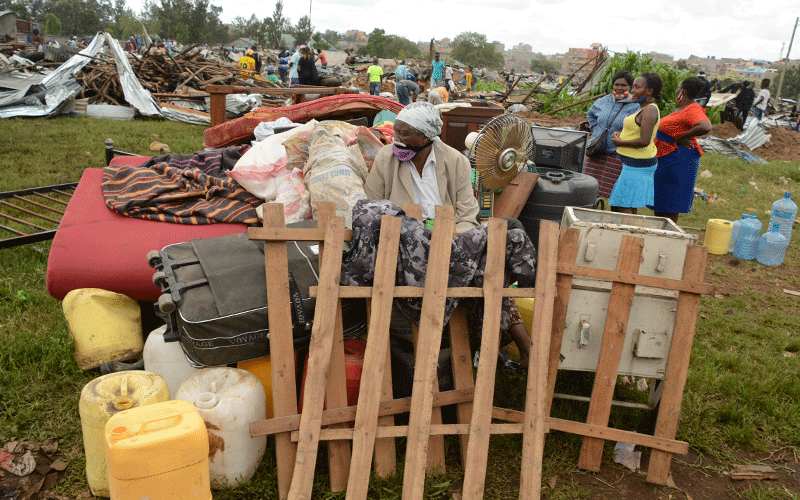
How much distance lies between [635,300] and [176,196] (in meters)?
3.13

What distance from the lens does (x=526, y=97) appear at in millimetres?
17859

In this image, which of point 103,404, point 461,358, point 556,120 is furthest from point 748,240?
point 556,120

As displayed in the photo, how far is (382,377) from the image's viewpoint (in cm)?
242

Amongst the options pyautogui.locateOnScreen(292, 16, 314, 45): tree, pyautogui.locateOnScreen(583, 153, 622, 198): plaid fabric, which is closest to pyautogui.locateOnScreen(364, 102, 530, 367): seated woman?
pyautogui.locateOnScreen(583, 153, 622, 198): plaid fabric

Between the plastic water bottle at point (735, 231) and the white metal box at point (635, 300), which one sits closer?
the white metal box at point (635, 300)

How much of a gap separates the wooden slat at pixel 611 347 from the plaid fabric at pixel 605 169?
4.16 m

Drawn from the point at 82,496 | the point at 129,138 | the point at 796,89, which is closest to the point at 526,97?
the point at 129,138

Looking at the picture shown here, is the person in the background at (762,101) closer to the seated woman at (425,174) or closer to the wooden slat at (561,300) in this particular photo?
the seated woman at (425,174)

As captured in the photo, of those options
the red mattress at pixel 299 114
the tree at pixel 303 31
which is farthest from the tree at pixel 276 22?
the red mattress at pixel 299 114

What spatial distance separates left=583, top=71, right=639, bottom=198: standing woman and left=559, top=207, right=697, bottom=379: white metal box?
316cm

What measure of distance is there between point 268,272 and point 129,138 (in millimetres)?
8438

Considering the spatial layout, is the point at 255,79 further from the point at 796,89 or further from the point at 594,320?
the point at 796,89

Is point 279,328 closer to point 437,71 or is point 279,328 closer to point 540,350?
point 540,350

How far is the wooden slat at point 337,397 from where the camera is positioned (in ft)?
8.04
